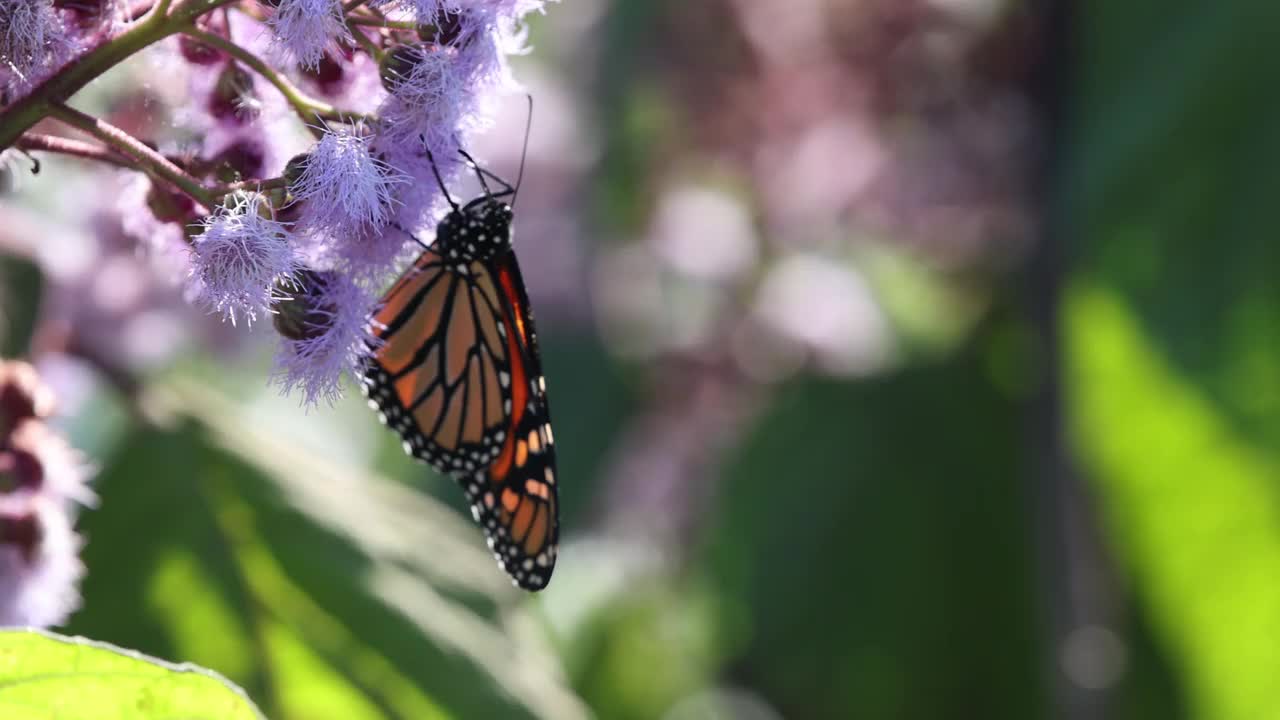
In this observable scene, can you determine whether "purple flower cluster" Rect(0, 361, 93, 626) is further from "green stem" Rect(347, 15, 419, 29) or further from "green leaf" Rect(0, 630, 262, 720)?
"green stem" Rect(347, 15, 419, 29)

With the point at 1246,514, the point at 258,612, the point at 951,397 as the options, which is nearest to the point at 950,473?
the point at 951,397

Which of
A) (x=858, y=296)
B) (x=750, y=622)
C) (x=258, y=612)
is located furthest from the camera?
(x=858, y=296)

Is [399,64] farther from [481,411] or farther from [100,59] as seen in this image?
[481,411]

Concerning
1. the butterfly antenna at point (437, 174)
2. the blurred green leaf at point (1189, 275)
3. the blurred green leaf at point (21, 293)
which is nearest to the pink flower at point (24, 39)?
the butterfly antenna at point (437, 174)

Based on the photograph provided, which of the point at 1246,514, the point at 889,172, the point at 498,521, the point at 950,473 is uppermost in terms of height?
the point at 889,172

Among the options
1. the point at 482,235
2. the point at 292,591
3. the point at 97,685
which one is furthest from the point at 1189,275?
the point at 97,685

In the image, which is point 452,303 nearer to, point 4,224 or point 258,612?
point 258,612
